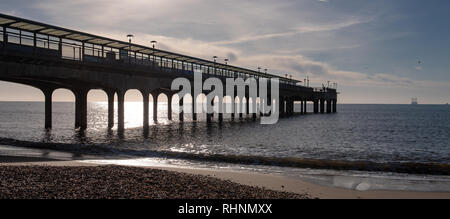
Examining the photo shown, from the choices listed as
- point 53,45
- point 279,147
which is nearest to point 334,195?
point 279,147

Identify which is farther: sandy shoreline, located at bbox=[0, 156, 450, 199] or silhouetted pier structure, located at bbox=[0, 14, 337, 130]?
silhouetted pier structure, located at bbox=[0, 14, 337, 130]

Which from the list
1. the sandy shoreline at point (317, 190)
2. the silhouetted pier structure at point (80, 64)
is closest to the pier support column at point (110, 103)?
the silhouetted pier structure at point (80, 64)

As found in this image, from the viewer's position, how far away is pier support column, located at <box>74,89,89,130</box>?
4481 centimetres

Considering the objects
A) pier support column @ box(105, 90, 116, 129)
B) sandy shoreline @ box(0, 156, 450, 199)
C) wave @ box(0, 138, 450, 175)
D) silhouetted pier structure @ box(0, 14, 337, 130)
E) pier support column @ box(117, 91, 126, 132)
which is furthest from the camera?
pier support column @ box(105, 90, 116, 129)

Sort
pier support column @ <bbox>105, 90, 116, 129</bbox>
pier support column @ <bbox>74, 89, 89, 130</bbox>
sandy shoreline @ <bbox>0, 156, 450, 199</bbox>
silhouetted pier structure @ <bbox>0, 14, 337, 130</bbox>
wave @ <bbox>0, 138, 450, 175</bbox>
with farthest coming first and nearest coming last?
pier support column @ <bbox>105, 90, 116, 129</bbox>
pier support column @ <bbox>74, 89, 89, 130</bbox>
silhouetted pier structure @ <bbox>0, 14, 337, 130</bbox>
wave @ <bbox>0, 138, 450, 175</bbox>
sandy shoreline @ <bbox>0, 156, 450, 199</bbox>

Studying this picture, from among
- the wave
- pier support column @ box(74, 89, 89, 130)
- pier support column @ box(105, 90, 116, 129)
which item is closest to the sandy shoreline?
the wave

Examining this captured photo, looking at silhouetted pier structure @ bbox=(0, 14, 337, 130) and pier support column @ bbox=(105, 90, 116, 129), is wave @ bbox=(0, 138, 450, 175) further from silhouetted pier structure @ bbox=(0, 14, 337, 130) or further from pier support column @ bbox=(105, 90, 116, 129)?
pier support column @ bbox=(105, 90, 116, 129)

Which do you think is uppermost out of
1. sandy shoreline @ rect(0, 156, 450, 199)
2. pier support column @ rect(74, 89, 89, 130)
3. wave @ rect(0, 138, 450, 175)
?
pier support column @ rect(74, 89, 89, 130)

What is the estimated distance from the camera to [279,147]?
106 ft

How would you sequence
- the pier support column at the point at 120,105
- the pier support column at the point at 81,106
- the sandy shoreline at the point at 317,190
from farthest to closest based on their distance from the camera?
1. the pier support column at the point at 81,106
2. the pier support column at the point at 120,105
3. the sandy shoreline at the point at 317,190

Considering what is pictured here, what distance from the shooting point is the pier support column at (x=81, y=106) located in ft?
147

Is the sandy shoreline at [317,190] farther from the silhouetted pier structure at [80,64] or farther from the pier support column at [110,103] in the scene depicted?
the pier support column at [110,103]

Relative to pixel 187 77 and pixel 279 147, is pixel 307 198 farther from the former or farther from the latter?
pixel 187 77
